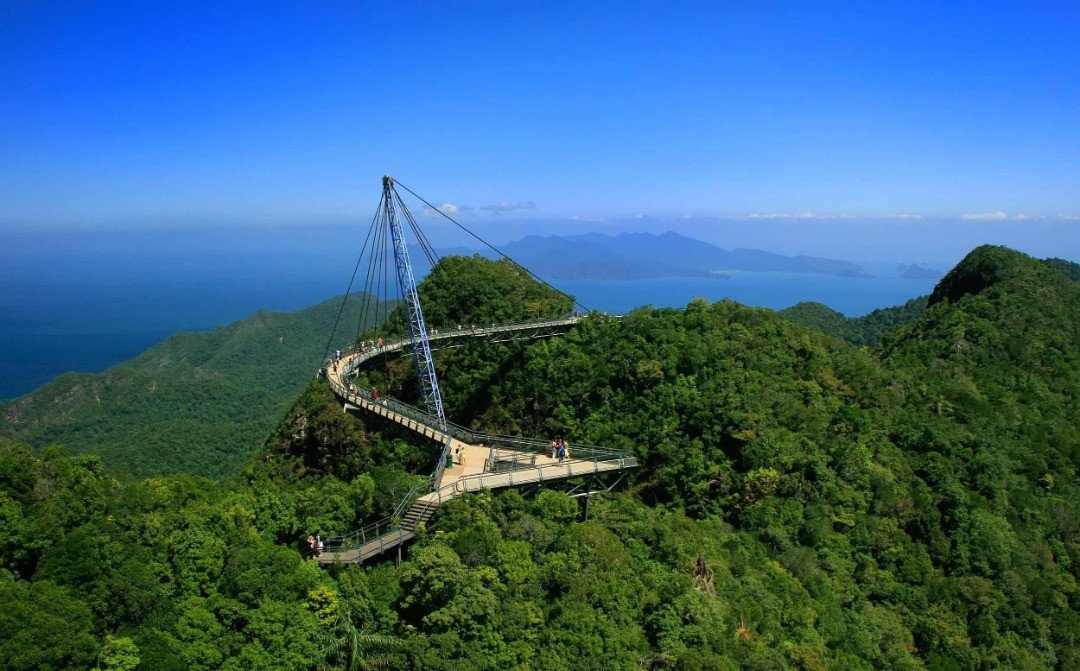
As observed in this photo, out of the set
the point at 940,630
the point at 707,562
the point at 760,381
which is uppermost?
the point at 760,381

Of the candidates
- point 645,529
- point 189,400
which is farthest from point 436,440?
point 189,400

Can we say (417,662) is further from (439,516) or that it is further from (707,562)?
(707,562)

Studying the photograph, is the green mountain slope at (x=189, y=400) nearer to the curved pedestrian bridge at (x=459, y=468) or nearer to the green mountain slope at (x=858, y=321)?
the curved pedestrian bridge at (x=459, y=468)

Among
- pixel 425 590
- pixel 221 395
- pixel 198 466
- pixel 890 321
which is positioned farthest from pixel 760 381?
pixel 221 395

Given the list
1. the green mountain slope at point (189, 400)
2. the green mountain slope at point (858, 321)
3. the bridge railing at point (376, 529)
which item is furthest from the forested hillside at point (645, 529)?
the green mountain slope at point (189, 400)

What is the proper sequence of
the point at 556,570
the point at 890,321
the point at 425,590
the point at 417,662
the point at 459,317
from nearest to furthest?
the point at 417,662, the point at 425,590, the point at 556,570, the point at 459,317, the point at 890,321

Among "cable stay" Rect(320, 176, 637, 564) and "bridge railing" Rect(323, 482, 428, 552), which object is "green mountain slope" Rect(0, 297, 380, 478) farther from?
"bridge railing" Rect(323, 482, 428, 552)

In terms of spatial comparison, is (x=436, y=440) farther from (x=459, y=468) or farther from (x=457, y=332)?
(x=457, y=332)

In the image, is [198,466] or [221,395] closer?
[198,466]
